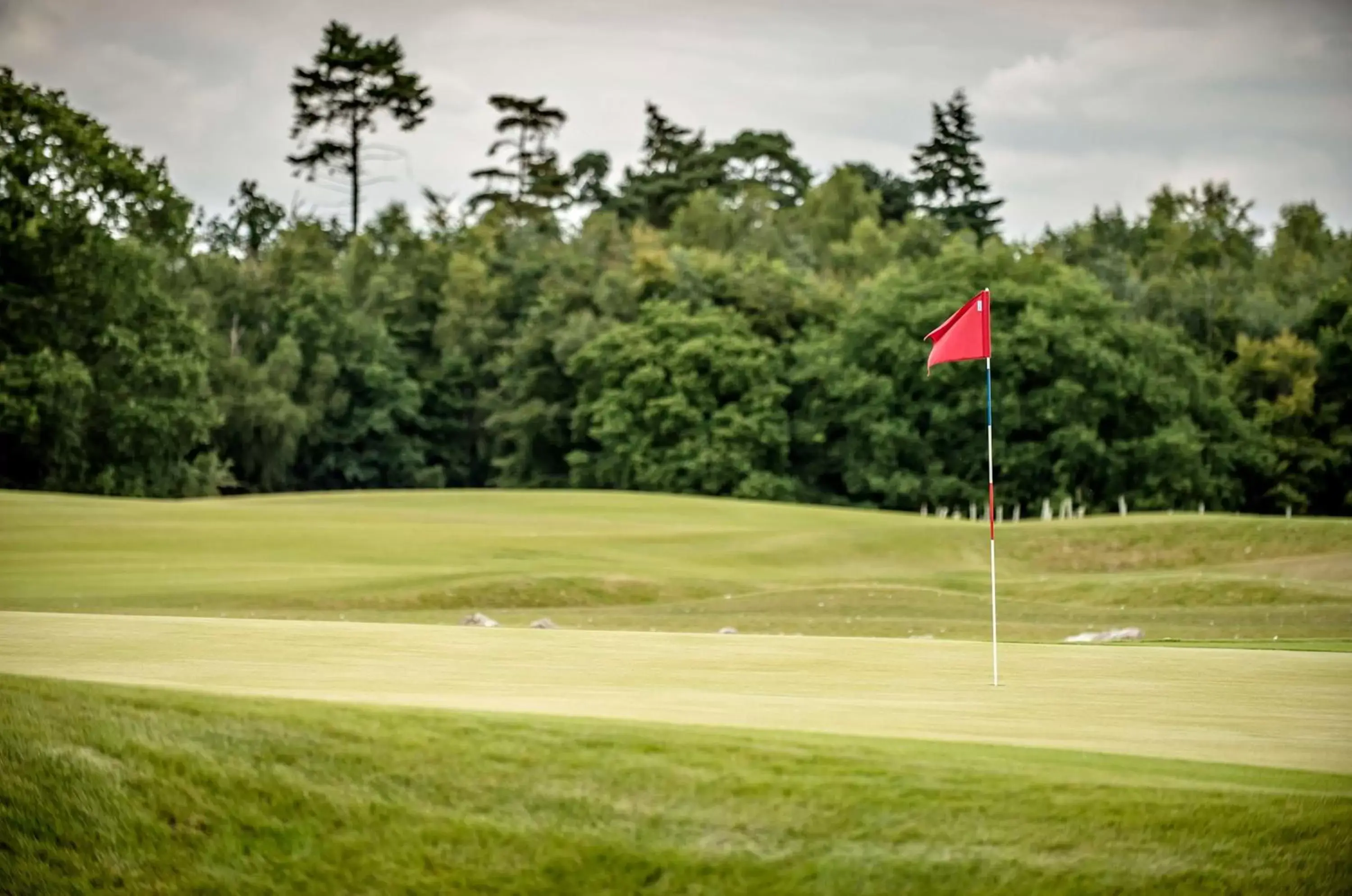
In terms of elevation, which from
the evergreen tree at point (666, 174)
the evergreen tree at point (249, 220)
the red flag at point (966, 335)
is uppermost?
the evergreen tree at point (666, 174)

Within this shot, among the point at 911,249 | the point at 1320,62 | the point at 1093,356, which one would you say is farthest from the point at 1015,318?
the point at 1320,62

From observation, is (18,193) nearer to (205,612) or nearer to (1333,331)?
(205,612)

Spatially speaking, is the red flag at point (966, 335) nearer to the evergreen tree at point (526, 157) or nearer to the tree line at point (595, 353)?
the tree line at point (595, 353)

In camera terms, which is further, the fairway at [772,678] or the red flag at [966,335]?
the red flag at [966,335]

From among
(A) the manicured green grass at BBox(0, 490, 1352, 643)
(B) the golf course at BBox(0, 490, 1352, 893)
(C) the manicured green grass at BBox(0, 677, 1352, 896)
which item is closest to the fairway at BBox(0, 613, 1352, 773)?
(B) the golf course at BBox(0, 490, 1352, 893)

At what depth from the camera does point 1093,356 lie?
75125mm

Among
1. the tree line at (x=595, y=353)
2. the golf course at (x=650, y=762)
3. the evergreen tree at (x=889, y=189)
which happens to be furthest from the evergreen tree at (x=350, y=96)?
the golf course at (x=650, y=762)

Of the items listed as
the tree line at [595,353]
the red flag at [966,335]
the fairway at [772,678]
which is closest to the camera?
the fairway at [772,678]

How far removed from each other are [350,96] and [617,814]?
106373mm

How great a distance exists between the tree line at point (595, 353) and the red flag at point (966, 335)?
5803cm

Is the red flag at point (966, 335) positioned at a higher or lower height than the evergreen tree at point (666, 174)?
lower

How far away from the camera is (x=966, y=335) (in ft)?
56.0

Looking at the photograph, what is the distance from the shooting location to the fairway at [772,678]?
11641mm

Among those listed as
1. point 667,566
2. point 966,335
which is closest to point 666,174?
point 667,566
